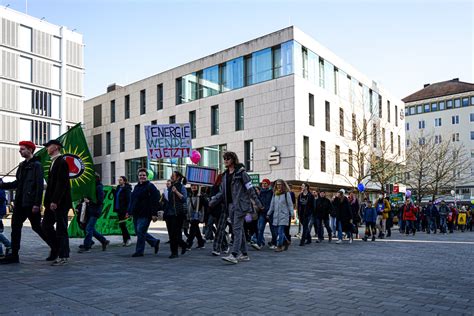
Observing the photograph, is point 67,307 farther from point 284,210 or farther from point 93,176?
point 284,210

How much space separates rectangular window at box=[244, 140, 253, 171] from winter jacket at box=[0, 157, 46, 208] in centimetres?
3309

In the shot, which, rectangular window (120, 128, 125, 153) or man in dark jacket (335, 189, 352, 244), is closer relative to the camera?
man in dark jacket (335, 189, 352, 244)

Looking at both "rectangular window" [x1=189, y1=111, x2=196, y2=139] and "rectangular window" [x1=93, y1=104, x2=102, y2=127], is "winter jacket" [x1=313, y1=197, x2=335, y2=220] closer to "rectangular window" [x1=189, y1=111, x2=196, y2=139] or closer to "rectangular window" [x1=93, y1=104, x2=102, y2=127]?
"rectangular window" [x1=189, y1=111, x2=196, y2=139]

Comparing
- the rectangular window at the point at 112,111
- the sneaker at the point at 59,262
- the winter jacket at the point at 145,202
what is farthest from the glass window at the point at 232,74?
the sneaker at the point at 59,262

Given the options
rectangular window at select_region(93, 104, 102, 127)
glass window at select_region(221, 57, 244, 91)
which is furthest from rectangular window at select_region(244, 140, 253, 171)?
rectangular window at select_region(93, 104, 102, 127)

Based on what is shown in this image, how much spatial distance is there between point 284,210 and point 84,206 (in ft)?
15.9

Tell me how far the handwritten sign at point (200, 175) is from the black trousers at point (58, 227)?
15.0ft

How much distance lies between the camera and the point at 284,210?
12.6 metres

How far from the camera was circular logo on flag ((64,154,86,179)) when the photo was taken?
11055mm

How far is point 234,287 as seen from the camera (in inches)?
251

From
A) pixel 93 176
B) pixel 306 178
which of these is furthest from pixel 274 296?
pixel 306 178

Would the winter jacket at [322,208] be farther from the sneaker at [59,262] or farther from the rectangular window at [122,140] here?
the rectangular window at [122,140]

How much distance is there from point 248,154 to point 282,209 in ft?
95.6

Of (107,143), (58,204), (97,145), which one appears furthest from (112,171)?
(58,204)
